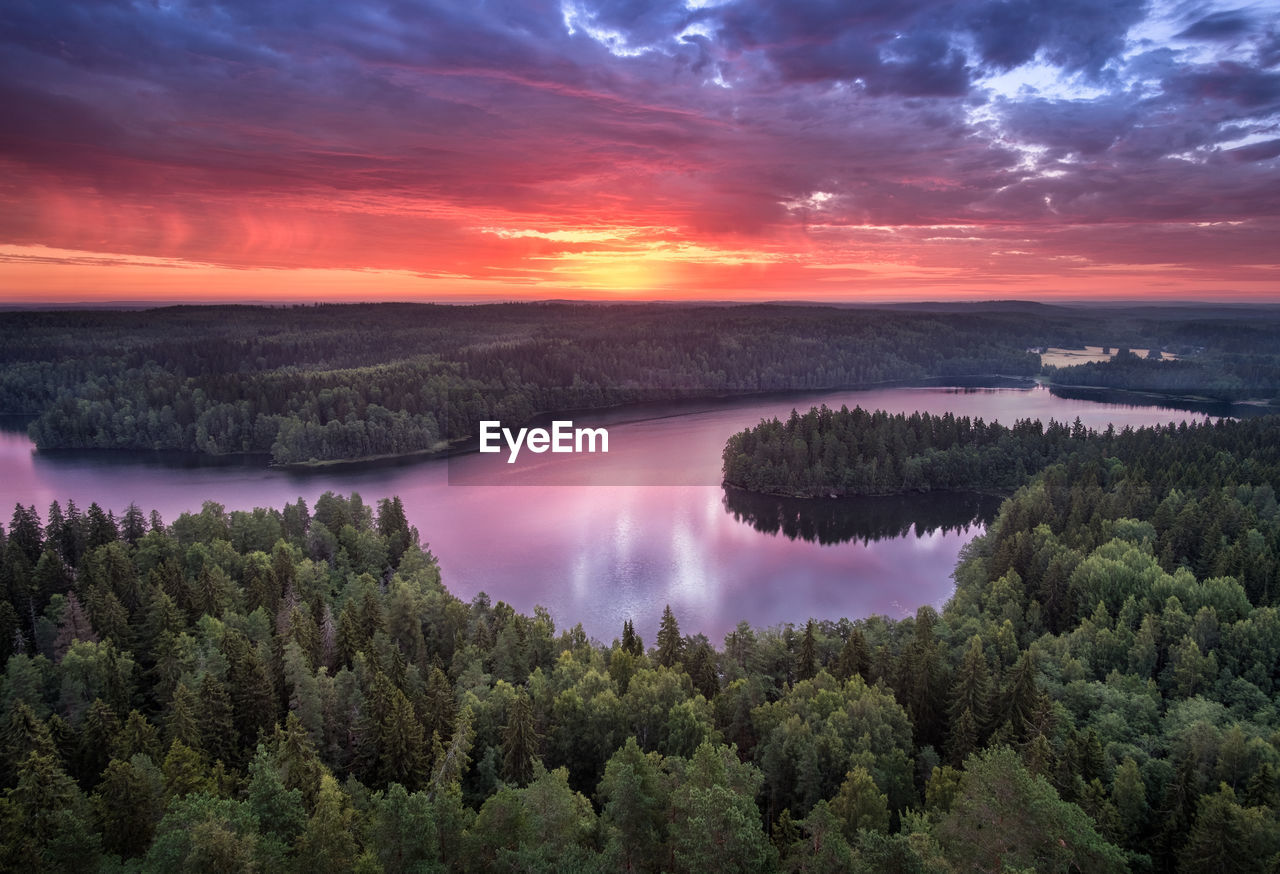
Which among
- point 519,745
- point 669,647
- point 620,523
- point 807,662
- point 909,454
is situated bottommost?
point 620,523

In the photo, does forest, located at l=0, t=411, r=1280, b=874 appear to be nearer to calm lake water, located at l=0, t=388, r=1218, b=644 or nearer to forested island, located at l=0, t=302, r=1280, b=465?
calm lake water, located at l=0, t=388, r=1218, b=644

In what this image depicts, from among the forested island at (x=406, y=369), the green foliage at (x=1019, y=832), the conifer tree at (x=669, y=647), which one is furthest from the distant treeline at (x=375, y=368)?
the green foliage at (x=1019, y=832)

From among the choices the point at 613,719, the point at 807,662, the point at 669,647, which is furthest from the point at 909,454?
the point at 613,719

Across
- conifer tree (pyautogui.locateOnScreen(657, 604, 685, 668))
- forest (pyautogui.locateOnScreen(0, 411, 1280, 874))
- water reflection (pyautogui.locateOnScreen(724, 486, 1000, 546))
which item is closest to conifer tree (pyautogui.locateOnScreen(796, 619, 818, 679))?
forest (pyautogui.locateOnScreen(0, 411, 1280, 874))

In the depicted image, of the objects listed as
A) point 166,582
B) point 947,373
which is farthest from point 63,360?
point 947,373

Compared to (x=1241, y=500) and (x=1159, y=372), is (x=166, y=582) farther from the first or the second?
(x=1159, y=372)

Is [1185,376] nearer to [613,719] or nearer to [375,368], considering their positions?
[375,368]
